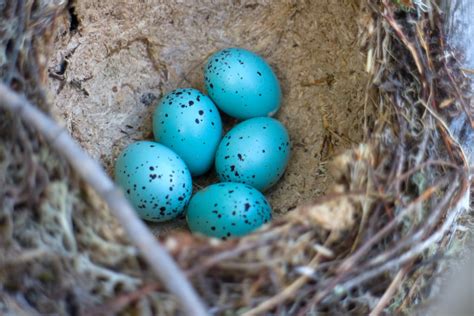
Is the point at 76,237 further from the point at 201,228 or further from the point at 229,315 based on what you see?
the point at 201,228

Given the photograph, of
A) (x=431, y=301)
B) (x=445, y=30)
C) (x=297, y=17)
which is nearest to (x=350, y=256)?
(x=431, y=301)

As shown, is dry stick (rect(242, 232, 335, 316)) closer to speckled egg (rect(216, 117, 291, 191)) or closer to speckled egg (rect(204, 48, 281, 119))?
speckled egg (rect(216, 117, 291, 191))

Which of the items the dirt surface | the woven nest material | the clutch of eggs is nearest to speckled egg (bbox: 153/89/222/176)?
the clutch of eggs

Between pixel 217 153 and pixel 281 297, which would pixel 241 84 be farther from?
pixel 281 297

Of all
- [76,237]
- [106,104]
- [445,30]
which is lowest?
[445,30]

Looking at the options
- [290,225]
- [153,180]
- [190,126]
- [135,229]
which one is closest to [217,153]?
[190,126]

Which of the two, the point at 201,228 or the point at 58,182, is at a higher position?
the point at 58,182
